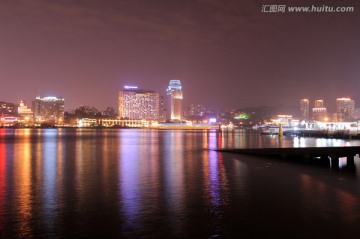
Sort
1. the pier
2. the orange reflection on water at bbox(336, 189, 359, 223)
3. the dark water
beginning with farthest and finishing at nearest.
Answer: the pier, the orange reflection on water at bbox(336, 189, 359, 223), the dark water

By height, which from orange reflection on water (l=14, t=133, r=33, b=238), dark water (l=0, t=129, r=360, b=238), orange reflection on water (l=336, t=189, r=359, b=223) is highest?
orange reflection on water (l=14, t=133, r=33, b=238)

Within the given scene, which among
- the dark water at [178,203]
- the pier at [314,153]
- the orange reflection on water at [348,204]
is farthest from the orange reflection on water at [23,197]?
the pier at [314,153]

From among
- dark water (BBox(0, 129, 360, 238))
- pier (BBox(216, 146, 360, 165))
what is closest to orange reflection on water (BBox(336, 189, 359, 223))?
dark water (BBox(0, 129, 360, 238))

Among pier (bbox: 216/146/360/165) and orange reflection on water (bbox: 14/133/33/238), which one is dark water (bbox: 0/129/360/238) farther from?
pier (bbox: 216/146/360/165)

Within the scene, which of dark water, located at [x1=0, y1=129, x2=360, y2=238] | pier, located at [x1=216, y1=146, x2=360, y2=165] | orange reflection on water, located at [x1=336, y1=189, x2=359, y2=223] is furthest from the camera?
pier, located at [x1=216, y1=146, x2=360, y2=165]

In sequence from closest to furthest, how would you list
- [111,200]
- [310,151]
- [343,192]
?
1. [111,200]
2. [343,192]
3. [310,151]

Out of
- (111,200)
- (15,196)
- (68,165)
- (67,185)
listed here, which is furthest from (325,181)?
(68,165)

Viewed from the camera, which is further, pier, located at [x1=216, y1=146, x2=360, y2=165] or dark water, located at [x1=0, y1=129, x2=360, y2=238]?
pier, located at [x1=216, y1=146, x2=360, y2=165]

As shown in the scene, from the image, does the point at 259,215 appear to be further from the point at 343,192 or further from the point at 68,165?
the point at 68,165

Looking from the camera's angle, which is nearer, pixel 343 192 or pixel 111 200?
pixel 111 200

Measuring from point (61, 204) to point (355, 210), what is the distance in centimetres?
1125

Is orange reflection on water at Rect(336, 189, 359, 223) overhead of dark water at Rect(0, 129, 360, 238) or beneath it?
beneath

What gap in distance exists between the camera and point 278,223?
41.2 ft

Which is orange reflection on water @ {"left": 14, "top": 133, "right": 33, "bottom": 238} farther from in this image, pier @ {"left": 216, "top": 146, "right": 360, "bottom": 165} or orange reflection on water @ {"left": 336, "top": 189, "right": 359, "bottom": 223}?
pier @ {"left": 216, "top": 146, "right": 360, "bottom": 165}
